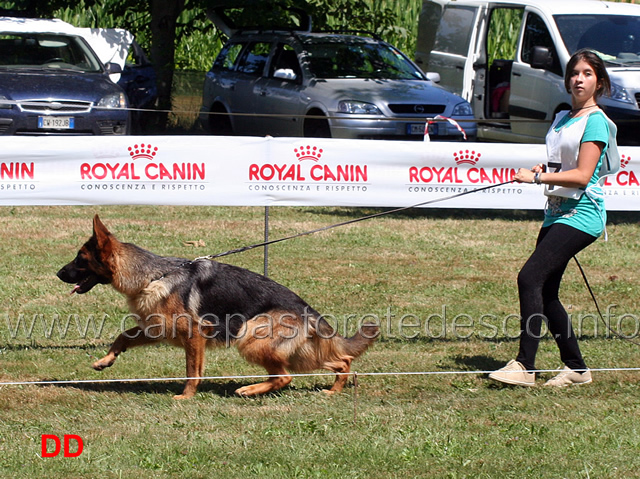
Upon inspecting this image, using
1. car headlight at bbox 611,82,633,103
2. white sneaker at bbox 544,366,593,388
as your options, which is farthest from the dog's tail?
car headlight at bbox 611,82,633,103

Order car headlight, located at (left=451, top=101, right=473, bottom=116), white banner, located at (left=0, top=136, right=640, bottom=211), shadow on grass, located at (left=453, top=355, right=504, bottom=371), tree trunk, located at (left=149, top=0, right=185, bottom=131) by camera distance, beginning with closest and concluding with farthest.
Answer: shadow on grass, located at (left=453, top=355, right=504, bottom=371), white banner, located at (left=0, top=136, right=640, bottom=211), car headlight, located at (left=451, top=101, right=473, bottom=116), tree trunk, located at (left=149, top=0, right=185, bottom=131)

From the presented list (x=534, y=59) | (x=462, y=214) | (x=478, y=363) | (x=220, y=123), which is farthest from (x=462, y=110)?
(x=478, y=363)

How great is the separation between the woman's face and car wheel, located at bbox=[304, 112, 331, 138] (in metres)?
6.94

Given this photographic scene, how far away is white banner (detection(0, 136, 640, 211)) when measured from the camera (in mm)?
6207

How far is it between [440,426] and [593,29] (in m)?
8.88

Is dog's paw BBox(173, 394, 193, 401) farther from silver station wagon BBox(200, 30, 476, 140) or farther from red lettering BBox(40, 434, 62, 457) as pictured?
silver station wagon BBox(200, 30, 476, 140)

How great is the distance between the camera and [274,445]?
4438mm

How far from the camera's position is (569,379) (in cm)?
554

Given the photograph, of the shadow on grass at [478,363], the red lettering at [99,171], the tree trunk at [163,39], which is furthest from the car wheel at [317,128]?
the shadow on grass at [478,363]

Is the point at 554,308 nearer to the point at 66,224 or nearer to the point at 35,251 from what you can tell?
the point at 35,251

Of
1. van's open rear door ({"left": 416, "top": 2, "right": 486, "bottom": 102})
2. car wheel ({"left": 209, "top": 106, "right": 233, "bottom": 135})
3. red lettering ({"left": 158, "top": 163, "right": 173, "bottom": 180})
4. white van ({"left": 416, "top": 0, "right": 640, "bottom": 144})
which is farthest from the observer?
car wheel ({"left": 209, "top": 106, "right": 233, "bottom": 135})

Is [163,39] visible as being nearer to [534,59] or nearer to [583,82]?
[534,59]

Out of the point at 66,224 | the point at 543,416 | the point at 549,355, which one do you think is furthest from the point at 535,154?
the point at 66,224

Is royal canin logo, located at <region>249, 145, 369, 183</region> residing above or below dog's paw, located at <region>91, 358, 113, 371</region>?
above
